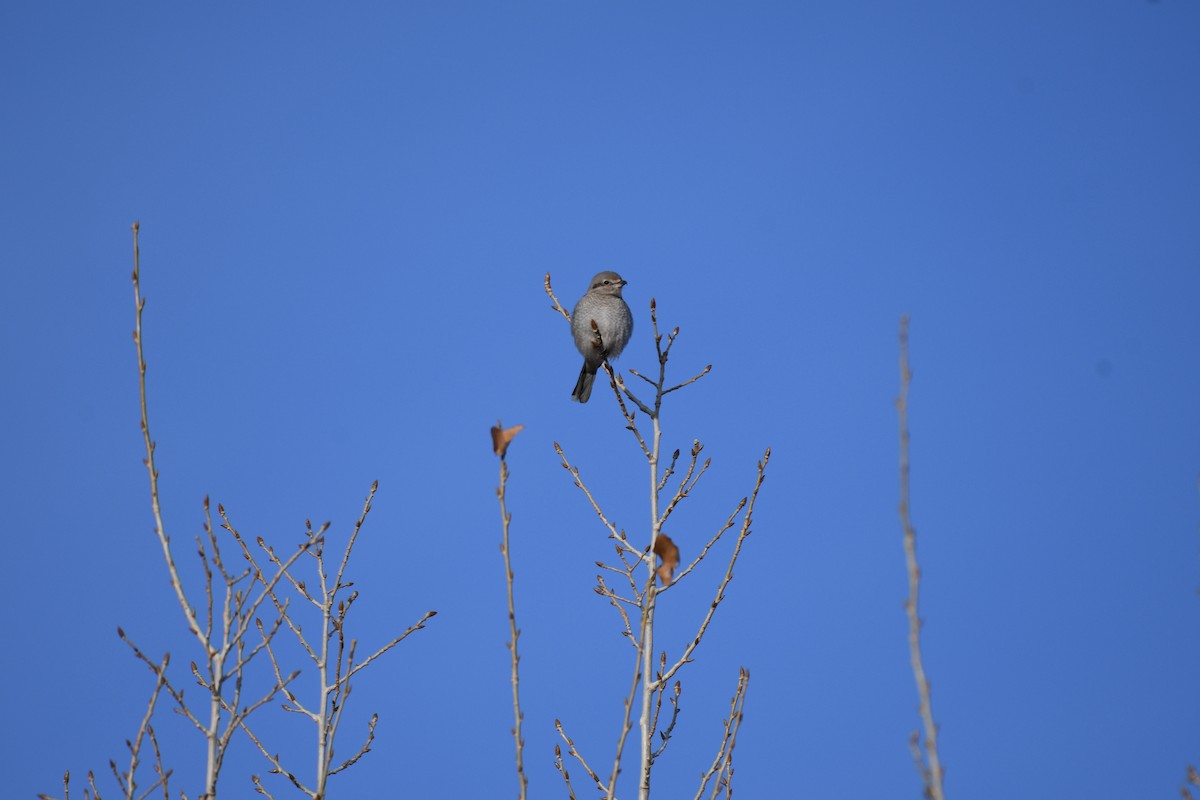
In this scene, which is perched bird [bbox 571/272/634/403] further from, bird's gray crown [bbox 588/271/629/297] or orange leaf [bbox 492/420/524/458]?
orange leaf [bbox 492/420/524/458]

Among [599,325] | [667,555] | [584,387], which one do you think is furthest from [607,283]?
[667,555]

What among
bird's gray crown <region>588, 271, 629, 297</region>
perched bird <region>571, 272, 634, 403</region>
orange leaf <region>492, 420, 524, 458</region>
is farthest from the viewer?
bird's gray crown <region>588, 271, 629, 297</region>

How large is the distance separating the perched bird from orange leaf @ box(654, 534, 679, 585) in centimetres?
637

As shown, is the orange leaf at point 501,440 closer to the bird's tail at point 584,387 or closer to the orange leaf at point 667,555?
the orange leaf at point 667,555

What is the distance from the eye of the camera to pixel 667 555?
420 centimetres

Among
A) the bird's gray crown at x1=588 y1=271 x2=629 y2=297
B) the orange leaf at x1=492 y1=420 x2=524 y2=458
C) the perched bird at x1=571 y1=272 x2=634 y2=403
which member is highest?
the bird's gray crown at x1=588 y1=271 x2=629 y2=297

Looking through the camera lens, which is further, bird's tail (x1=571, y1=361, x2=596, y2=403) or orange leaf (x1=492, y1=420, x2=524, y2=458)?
bird's tail (x1=571, y1=361, x2=596, y2=403)

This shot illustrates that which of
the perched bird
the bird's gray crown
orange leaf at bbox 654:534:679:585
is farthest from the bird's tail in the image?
orange leaf at bbox 654:534:679:585

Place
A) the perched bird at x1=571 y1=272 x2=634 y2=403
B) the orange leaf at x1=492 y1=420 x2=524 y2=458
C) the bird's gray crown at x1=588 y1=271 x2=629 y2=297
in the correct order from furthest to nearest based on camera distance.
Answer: the bird's gray crown at x1=588 y1=271 x2=629 y2=297 < the perched bird at x1=571 y1=272 x2=634 y2=403 < the orange leaf at x1=492 y1=420 x2=524 y2=458

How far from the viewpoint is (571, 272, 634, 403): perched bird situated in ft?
35.0

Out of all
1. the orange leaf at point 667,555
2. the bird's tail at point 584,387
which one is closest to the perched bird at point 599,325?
the bird's tail at point 584,387

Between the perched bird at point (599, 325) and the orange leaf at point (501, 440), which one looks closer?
the orange leaf at point (501, 440)

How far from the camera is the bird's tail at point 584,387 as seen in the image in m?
10.8

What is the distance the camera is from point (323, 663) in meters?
5.19
